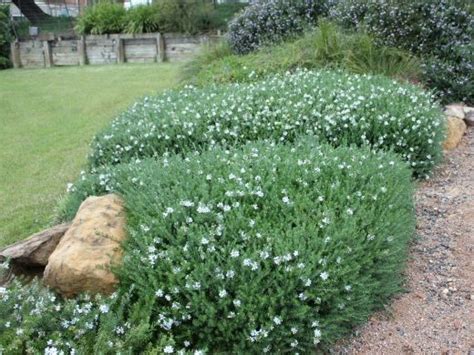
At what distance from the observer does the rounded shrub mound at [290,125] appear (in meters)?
4.17

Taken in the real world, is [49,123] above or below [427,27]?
below

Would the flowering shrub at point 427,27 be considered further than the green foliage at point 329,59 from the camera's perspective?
Yes

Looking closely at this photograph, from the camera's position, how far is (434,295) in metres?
2.85

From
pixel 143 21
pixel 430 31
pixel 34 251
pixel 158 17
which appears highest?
pixel 158 17

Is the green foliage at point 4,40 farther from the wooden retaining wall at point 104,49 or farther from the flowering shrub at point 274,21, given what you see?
the flowering shrub at point 274,21

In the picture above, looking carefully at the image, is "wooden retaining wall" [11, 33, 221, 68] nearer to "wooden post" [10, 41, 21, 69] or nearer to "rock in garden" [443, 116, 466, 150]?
"wooden post" [10, 41, 21, 69]

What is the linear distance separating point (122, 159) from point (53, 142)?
12.2 ft

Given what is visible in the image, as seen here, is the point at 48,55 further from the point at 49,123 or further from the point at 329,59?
the point at 329,59

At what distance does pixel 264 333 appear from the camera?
2193 mm

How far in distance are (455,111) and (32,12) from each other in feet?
68.8

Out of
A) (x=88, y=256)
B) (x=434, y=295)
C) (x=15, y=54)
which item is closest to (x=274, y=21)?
(x=434, y=295)

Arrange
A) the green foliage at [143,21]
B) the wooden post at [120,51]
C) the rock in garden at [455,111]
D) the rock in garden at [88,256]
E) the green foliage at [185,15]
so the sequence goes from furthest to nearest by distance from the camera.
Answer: the green foliage at [143,21], the green foliage at [185,15], the wooden post at [120,51], the rock in garden at [455,111], the rock in garden at [88,256]

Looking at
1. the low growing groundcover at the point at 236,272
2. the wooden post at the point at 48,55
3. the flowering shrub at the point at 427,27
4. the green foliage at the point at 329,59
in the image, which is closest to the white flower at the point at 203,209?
the low growing groundcover at the point at 236,272

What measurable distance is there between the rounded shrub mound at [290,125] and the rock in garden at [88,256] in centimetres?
135
